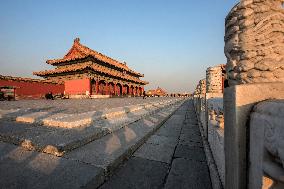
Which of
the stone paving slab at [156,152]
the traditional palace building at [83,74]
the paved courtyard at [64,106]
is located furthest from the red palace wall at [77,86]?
the stone paving slab at [156,152]

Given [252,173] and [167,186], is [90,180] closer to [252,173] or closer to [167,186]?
[167,186]

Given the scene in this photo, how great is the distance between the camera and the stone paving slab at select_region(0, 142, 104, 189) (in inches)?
58.4

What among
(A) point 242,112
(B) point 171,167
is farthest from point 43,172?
(A) point 242,112

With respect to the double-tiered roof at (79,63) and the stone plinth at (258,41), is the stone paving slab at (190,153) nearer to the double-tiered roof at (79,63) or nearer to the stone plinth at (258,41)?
the stone plinth at (258,41)

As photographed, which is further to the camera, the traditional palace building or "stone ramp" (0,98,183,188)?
the traditional palace building

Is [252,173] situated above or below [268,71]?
below

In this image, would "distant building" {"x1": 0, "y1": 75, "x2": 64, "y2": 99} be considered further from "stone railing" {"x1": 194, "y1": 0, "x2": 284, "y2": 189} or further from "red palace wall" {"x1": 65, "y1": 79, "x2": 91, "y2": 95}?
"stone railing" {"x1": 194, "y1": 0, "x2": 284, "y2": 189}

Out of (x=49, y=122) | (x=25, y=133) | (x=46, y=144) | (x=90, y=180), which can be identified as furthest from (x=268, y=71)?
(x=49, y=122)

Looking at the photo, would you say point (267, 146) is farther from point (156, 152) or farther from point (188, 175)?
point (156, 152)

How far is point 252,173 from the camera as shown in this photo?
2.84 feet

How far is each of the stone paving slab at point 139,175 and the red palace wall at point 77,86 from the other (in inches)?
890

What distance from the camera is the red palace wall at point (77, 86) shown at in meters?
23.8

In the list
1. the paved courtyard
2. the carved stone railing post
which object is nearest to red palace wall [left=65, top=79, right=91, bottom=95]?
the paved courtyard

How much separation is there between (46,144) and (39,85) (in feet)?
74.7
